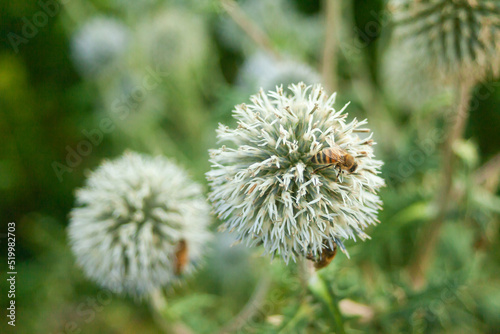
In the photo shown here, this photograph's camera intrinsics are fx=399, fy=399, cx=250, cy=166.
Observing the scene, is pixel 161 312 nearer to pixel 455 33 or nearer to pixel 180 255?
pixel 180 255

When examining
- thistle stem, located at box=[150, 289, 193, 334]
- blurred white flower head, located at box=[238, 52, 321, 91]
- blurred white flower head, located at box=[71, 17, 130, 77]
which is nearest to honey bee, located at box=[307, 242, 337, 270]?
thistle stem, located at box=[150, 289, 193, 334]

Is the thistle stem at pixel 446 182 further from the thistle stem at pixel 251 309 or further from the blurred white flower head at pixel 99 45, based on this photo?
the blurred white flower head at pixel 99 45

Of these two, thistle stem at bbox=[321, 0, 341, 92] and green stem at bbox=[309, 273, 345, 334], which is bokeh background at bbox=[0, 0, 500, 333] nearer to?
thistle stem at bbox=[321, 0, 341, 92]

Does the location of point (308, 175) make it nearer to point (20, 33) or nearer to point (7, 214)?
point (7, 214)

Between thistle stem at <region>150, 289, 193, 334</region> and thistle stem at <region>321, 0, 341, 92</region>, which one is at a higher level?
thistle stem at <region>321, 0, 341, 92</region>

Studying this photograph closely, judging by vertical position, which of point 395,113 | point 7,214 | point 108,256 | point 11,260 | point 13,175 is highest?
point 395,113

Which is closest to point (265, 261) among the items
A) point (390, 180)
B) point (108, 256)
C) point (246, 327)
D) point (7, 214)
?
point (246, 327)

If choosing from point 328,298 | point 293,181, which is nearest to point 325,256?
point 328,298
